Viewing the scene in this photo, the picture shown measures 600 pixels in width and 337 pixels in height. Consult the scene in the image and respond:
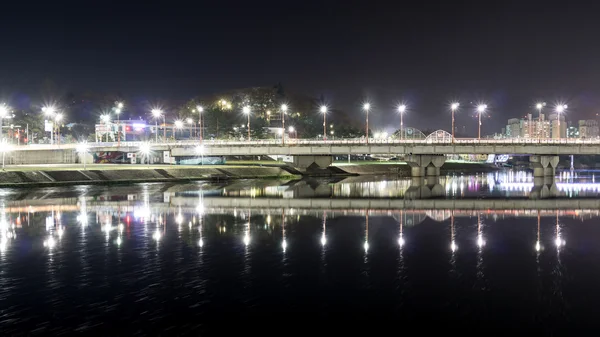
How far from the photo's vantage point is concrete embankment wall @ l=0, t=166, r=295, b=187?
70938 mm

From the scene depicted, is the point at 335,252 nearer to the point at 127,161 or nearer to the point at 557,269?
the point at 557,269

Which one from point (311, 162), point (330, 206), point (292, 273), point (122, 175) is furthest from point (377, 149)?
point (292, 273)

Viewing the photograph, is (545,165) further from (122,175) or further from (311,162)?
(122,175)

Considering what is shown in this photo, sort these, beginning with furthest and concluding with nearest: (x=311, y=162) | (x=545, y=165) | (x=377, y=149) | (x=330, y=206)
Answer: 1. (x=311, y=162)
2. (x=545, y=165)
3. (x=377, y=149)
4. (x=330, y=206)

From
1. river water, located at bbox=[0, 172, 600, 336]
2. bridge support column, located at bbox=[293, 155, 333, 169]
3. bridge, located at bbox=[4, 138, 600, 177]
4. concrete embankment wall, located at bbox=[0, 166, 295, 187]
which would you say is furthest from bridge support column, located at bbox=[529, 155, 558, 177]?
river water, located at bbox=[0, 172, 600, 336]

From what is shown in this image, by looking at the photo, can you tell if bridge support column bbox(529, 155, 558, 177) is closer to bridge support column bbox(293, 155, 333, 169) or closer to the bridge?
the bridge

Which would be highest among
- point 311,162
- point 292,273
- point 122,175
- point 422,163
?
point 311,162

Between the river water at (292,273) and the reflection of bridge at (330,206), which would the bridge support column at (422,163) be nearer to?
the reflection of bridge at (330,206)

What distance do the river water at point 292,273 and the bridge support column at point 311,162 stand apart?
73.6 metres

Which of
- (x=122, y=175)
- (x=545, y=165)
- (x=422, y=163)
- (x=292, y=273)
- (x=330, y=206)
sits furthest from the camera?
(x=422, y=163)

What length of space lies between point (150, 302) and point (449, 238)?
20.2 meters

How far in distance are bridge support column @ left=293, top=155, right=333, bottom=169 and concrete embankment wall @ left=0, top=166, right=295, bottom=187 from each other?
9.27m

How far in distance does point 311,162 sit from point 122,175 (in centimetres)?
4792

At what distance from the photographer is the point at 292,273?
2269cm
